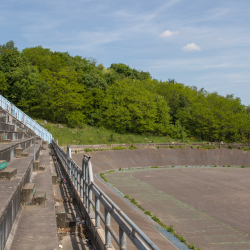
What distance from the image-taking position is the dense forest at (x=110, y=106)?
5862 cm

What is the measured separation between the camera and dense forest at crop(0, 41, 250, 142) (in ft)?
192

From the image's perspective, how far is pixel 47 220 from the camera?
16.9 feet

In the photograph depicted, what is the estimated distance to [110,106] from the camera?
59500mm

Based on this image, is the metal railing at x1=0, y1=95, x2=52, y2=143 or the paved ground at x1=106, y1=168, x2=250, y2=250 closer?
the paved ground at x1=106, y1=168, x2=250, y2=250

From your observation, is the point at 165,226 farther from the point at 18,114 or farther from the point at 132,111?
the point at 132,111

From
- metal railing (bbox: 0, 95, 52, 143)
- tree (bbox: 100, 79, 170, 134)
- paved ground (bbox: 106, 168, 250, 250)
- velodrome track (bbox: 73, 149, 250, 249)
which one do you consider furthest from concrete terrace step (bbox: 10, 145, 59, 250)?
tree (bbox: 100, 79, 170, 134)

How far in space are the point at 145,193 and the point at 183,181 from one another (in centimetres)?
786

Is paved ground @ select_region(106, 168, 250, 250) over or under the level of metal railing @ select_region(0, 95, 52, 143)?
under

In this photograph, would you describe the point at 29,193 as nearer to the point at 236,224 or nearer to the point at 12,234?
the point at 12,234

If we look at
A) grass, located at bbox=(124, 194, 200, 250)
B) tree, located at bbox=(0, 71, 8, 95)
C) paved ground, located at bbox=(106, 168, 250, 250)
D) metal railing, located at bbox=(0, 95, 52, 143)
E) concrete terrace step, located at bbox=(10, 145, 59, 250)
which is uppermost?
tree, located at bbox=(0, 71, 8, 95)

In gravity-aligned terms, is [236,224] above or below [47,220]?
below

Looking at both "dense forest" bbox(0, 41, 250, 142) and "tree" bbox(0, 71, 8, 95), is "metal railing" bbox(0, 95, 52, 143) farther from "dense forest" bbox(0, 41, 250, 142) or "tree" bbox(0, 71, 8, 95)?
"tree" bbox(0, 71, 8, 95)

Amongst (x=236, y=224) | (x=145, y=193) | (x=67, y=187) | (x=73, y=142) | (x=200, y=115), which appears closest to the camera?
(x=67, y=187)

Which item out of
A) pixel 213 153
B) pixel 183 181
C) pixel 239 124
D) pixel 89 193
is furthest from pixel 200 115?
pixel 89 193
